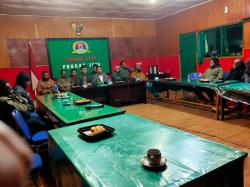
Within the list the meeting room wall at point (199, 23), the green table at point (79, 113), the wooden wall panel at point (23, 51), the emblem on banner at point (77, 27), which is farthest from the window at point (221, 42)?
the wooden wall panel at point (23, 51)

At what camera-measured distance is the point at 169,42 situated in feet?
24.8

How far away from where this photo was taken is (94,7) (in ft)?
18.4

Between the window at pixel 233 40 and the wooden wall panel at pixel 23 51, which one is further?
the wooden wall panel at pixel 23 51

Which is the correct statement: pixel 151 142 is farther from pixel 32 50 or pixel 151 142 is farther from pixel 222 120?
pixel 32 50

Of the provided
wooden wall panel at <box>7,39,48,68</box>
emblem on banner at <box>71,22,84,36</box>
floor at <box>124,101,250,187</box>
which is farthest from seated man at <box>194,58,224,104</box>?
wooden wall panel at <box>7,39,48,68</box>

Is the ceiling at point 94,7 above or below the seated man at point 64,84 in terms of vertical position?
above

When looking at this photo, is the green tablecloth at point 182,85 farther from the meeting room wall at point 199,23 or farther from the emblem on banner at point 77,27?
the emblem on banner at point 77,27

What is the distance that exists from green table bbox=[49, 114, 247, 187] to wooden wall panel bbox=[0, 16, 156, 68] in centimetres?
508

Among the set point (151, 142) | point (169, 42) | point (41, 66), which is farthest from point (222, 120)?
point (41, 66)

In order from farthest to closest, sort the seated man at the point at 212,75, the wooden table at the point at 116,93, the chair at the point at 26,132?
the wooden table at the point at 116,93, the seated man at the point at 212,75, the chair at the point at 26,132

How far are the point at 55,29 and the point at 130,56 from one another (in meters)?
2.69

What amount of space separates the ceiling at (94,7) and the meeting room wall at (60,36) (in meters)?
0.27

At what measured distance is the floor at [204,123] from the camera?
10.1 feet

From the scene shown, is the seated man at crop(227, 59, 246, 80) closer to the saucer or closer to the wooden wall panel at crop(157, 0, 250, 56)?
the wooden wall panel at crop(157, 0, 250, 56)
